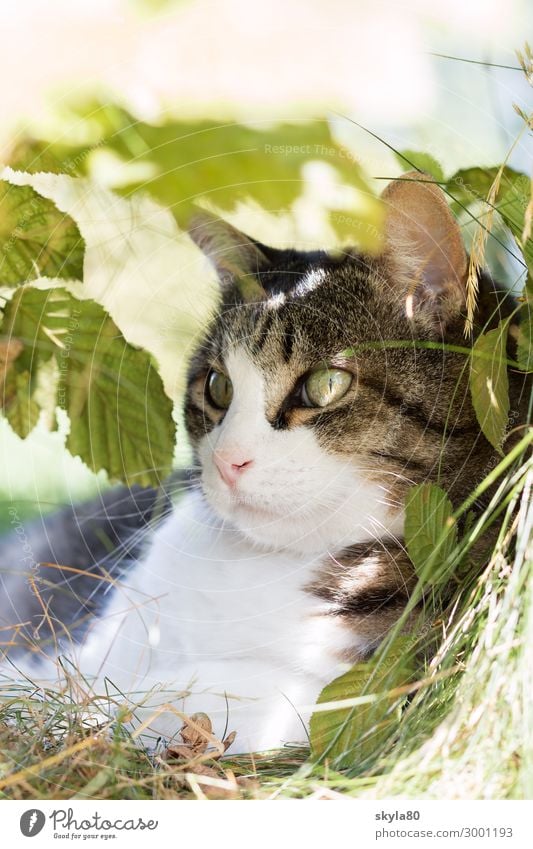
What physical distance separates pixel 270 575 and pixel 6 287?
58 cm

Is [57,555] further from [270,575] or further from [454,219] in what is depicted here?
[454,219]

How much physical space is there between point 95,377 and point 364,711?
2.12ft

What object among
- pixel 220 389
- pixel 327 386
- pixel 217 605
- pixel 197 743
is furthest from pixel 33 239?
pixel 197 743

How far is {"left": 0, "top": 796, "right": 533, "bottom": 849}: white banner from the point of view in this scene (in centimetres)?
83

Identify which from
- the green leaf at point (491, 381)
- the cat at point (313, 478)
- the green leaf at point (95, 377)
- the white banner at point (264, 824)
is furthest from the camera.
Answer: the green leaf at point (95, 377)

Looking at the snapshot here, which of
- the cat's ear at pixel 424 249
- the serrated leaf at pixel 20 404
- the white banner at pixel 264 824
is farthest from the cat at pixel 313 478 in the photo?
the serrated leaf at pixel 20 404

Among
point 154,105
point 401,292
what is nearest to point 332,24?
point 154,105

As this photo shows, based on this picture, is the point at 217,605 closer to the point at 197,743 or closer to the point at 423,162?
the point at 197,743

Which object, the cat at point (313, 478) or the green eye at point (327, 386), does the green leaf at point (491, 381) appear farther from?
the green eye at point (327, 386)

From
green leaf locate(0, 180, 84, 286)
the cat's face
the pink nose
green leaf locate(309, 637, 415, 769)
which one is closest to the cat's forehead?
the cat's face

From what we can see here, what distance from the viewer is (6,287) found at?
3.95ft

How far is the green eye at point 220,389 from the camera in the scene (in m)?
1.28

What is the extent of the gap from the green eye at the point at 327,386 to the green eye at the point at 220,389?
0.21 meters

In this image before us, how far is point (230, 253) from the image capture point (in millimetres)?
1296
